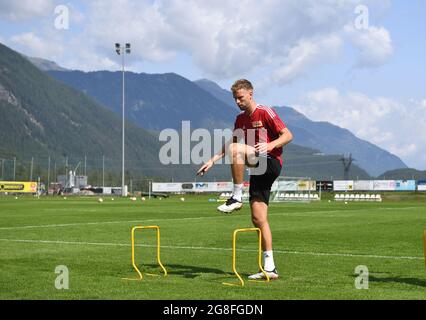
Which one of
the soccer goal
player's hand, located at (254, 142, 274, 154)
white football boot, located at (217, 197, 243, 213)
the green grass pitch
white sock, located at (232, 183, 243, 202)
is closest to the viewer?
the green grass pitch

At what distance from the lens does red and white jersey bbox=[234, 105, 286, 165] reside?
9773mm

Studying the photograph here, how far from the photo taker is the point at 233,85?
32.5 feet

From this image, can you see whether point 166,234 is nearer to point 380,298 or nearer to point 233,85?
point 233,85

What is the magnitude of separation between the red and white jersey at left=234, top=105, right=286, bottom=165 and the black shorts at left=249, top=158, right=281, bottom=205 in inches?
4.4

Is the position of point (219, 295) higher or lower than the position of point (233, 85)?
lower

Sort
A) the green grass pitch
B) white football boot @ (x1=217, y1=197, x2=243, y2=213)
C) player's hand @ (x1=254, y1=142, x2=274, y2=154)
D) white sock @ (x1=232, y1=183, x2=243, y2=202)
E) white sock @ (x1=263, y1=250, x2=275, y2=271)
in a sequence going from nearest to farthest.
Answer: the green grass pitch
player's hand @ (x1=254, y1=142, x2=274, y2=154)
white sock @ (x1=263, y1=250, x2=275, y2=271)
white football boot @ (x1=217, y1=197, x2=243, y2=213)
white sock @ (x1=232, y1=183, x2=243, y2=202)

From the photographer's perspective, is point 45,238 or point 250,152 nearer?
point 250,152

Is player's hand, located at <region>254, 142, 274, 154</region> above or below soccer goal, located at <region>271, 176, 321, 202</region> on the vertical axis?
above

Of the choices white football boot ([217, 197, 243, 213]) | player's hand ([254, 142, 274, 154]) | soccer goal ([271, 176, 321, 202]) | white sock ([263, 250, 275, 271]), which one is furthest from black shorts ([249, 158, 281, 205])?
soccer goal ([271, 176, 321, 202])

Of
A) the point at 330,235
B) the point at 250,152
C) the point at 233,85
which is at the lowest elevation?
the point at 330,235

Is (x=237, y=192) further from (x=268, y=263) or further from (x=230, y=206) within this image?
(x=268, y=263)

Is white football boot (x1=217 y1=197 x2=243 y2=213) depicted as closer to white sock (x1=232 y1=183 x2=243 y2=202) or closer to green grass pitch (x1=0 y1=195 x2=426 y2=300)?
white sock (x1=232 y1=183 x2=243 y2=202)

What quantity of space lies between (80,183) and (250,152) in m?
133
